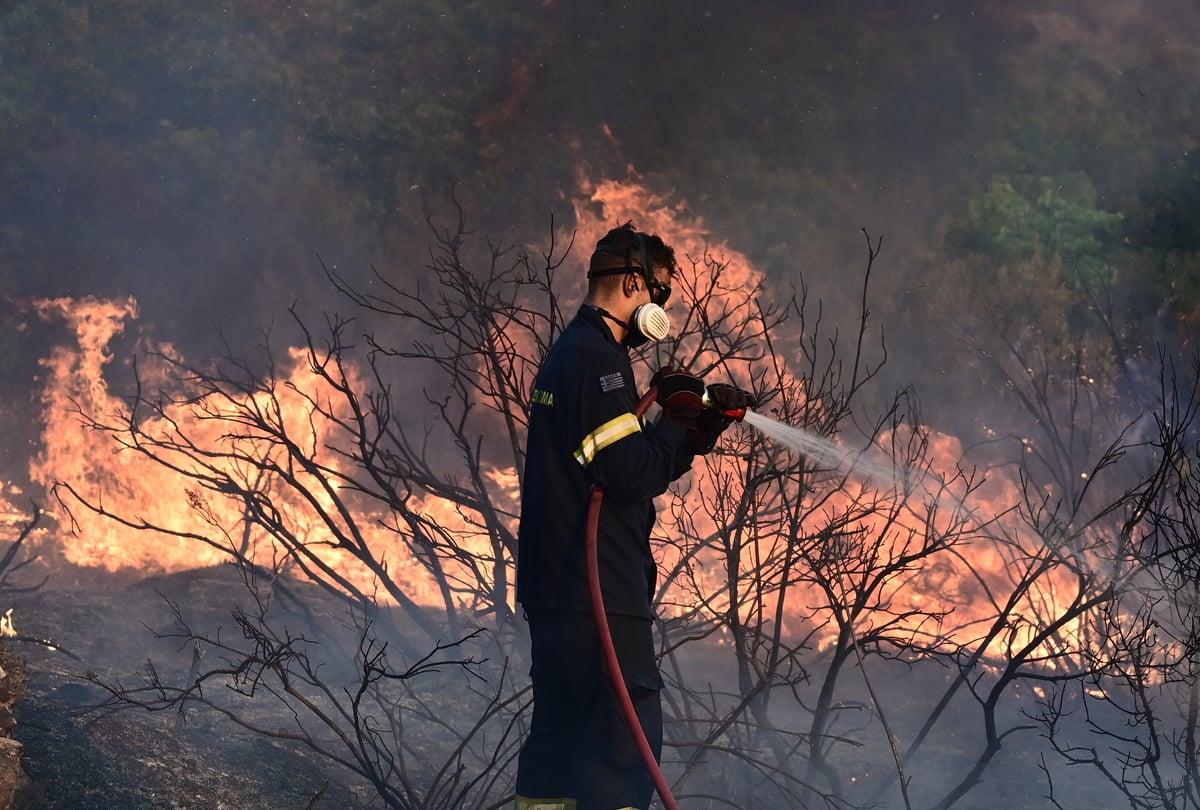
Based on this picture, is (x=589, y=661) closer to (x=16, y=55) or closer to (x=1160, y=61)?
(x=1160, y=61)

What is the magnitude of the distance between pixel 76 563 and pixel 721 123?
883 centimetres

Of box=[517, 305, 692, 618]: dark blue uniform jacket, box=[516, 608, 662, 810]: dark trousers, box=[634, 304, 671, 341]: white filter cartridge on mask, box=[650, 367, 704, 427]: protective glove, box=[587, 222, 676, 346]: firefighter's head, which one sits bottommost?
box=[516, 608, 662, 810]: dark trousers

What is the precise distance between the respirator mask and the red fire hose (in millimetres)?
530

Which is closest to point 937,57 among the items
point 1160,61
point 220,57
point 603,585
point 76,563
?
point 1160,61

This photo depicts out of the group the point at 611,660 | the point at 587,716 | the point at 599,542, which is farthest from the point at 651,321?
the point at 587,716

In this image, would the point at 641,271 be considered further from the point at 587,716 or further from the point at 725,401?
the point at 587,716

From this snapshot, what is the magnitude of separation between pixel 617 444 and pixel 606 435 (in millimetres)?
46

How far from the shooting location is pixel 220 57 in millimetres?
12617

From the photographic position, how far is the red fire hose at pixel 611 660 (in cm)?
300

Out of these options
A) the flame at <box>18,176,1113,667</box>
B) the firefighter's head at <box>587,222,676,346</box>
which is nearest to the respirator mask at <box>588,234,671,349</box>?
the firefighter's head at <box>587,222,676,346</box>

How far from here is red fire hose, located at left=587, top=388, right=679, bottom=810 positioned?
300cm

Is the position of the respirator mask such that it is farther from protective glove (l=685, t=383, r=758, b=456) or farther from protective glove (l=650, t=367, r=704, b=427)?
protective glove (l=685, t=383, r=758, b=456)

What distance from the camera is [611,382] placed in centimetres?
310

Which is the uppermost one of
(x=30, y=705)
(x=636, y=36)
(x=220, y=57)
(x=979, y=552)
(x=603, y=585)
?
(x=636, y=36)
